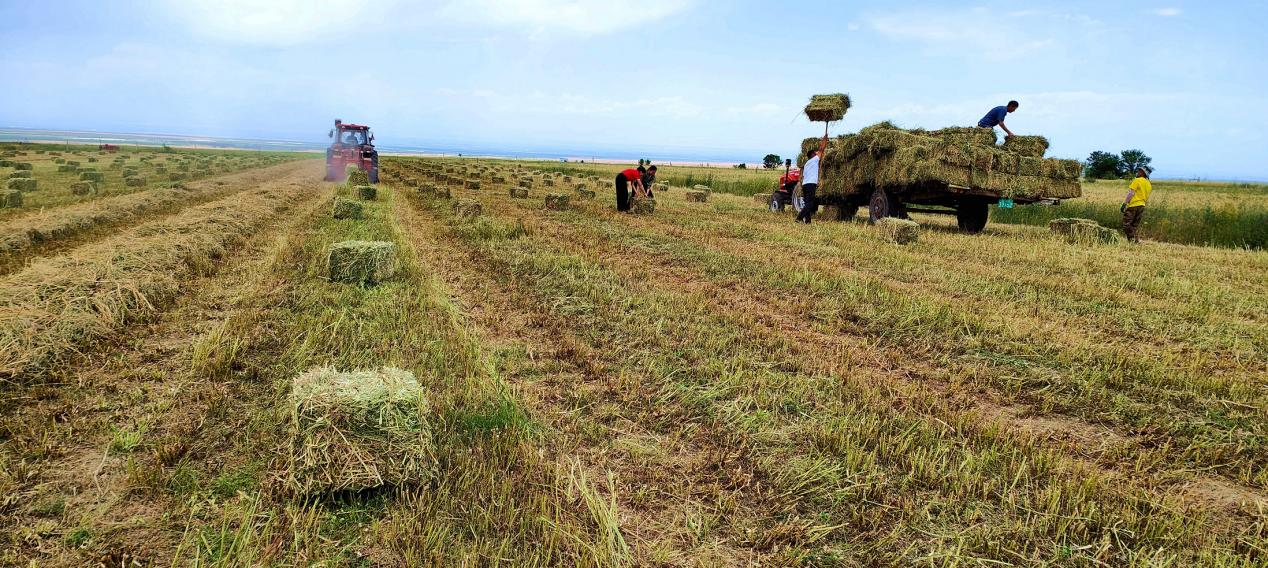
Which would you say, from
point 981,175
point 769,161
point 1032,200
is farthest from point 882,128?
point 769,161

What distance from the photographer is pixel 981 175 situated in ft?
43.3

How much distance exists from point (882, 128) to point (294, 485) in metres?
14.9

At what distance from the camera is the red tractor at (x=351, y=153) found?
25875mm

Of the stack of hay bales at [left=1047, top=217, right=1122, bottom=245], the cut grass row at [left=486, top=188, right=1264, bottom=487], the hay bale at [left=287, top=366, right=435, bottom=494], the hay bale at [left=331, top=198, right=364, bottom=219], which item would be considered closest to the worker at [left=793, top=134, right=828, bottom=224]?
the stack of hay bales at [left=1047, top=217, right=1122, bottom=245]

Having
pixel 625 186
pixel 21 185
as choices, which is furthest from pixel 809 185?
pixel 21 185

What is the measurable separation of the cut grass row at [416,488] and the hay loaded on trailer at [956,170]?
11.7 meters

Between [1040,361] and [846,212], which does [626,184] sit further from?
[1040,361]

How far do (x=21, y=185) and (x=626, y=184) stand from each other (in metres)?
17.4

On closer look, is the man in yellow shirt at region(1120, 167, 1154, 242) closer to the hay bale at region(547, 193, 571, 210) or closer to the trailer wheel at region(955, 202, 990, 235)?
the trailer wheel at region(955, 202, 990, 235)

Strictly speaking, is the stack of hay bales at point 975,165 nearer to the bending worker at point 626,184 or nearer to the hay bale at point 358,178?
the bending worker at point 626,184

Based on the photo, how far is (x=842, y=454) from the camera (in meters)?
3.64

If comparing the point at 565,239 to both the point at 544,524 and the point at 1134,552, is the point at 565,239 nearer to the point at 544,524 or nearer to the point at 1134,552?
the point at 544,524

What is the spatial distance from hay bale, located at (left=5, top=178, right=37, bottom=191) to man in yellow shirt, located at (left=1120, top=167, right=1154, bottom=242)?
2848cm

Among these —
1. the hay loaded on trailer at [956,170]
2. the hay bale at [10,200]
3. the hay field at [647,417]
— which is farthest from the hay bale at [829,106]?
the hay bale at [10,200]
